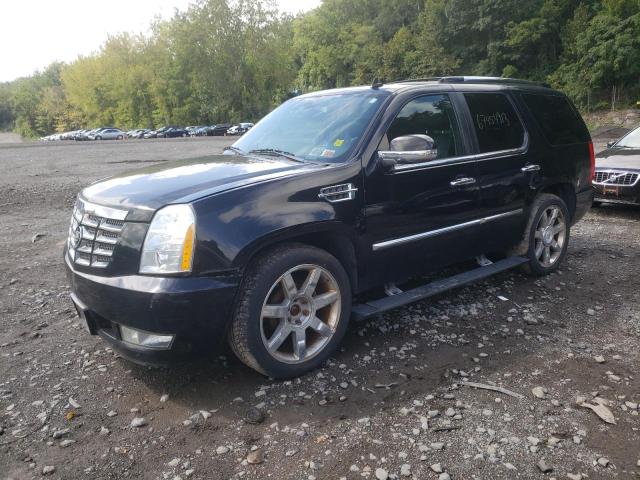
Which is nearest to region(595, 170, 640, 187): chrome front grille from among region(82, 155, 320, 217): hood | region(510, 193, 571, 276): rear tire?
region(510, 193, 571, 276): rear tire

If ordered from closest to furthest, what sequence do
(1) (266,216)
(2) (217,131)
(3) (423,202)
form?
1. (1) (266,216)
2. (3) (423,202)
3. (2) (217,131)

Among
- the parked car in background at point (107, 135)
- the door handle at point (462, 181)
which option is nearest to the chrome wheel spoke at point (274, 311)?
the door handle at point (462, 181)

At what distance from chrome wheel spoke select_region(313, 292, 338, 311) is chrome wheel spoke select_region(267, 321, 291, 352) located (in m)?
0.26

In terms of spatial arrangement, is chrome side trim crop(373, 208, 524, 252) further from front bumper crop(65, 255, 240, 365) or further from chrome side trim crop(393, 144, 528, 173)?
front bumper crop(65, 255, 240, 365)

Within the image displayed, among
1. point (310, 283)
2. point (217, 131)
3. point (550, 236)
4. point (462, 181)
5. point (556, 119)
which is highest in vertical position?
point (217, 131)

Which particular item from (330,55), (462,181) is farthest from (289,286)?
(330,55)

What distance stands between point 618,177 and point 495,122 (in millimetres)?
4592

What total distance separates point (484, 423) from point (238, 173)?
7.00 ft

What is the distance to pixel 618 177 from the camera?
25.3 ft

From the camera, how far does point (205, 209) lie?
109 inches

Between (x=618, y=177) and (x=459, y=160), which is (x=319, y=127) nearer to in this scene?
(x=459, y=160)

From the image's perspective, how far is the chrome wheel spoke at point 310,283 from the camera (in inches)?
124

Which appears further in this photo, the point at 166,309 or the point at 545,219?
the point at 545,219

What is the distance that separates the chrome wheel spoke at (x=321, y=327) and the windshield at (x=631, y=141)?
7.98 metres
